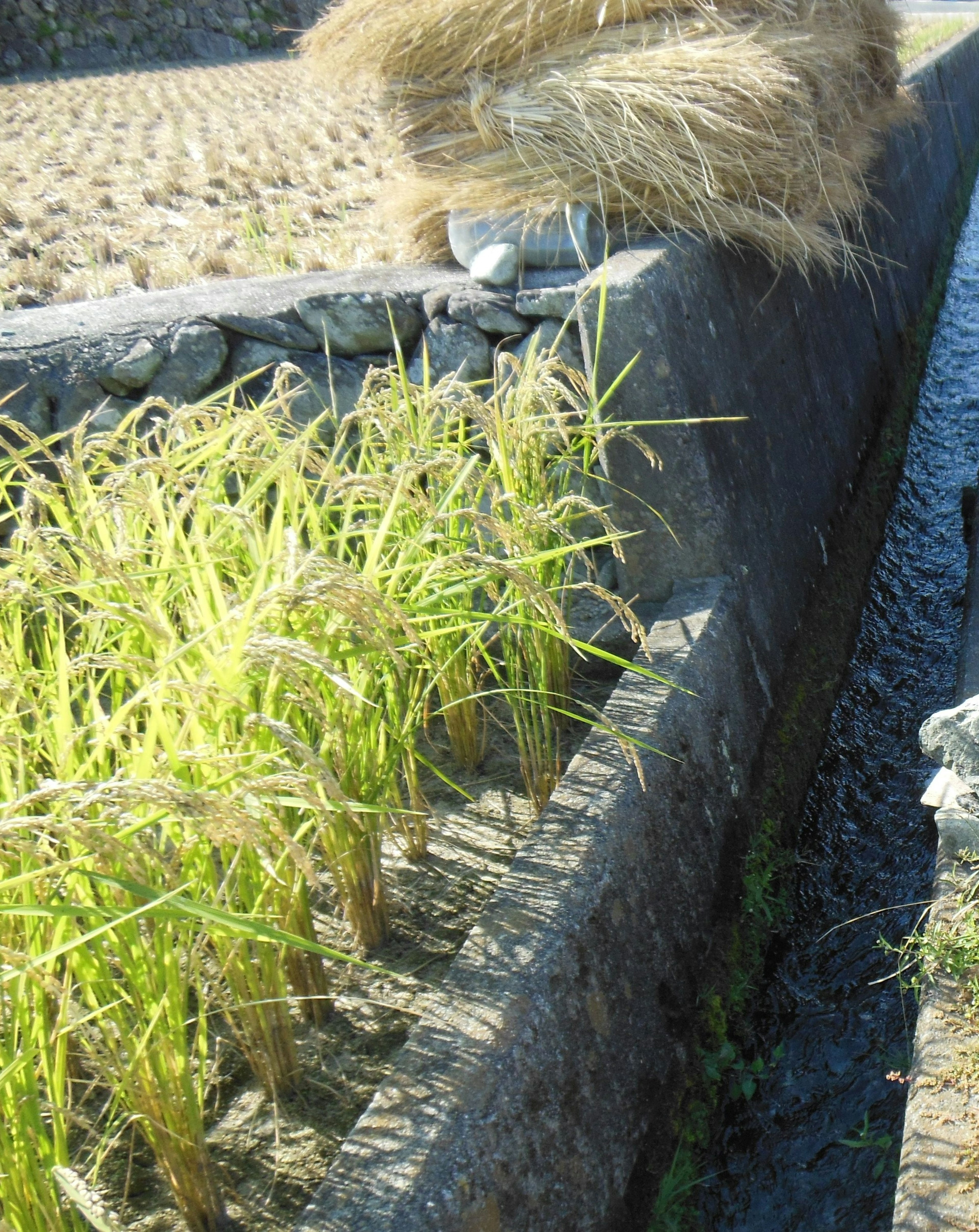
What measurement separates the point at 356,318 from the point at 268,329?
0.23 metres

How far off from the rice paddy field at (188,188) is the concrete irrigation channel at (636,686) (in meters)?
0.60

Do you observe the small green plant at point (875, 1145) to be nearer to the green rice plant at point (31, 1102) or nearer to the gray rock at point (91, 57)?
the green rice plant at point (31, 1102)

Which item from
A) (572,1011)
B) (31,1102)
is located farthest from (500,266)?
(31,1102)

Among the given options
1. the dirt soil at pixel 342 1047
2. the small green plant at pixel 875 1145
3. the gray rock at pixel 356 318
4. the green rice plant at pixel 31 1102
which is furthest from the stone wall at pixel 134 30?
the green rice plant at pixel 31 1102

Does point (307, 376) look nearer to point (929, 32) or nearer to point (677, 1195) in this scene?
point (677, 1195)

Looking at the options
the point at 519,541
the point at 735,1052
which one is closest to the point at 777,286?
the point at 519,541

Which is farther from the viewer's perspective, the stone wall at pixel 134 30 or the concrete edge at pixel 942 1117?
the stone wall at pixel 134 30

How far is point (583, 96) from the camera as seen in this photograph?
3057 mm

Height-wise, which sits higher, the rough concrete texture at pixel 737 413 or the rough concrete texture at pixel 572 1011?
the rough concrete texture at pixel 737 413

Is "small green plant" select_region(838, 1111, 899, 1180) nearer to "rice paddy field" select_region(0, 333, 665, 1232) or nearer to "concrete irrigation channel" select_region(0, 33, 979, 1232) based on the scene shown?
"concrete irrigation channel" select_region(0, 33, 979, 1232)

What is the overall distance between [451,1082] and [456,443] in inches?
53.4

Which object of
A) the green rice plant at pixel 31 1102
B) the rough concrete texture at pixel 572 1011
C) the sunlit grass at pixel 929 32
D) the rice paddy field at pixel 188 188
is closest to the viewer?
the green rice plant at pixel 31 1102

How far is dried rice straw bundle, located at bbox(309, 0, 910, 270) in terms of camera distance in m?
3.00

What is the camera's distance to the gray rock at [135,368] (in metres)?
2.92
